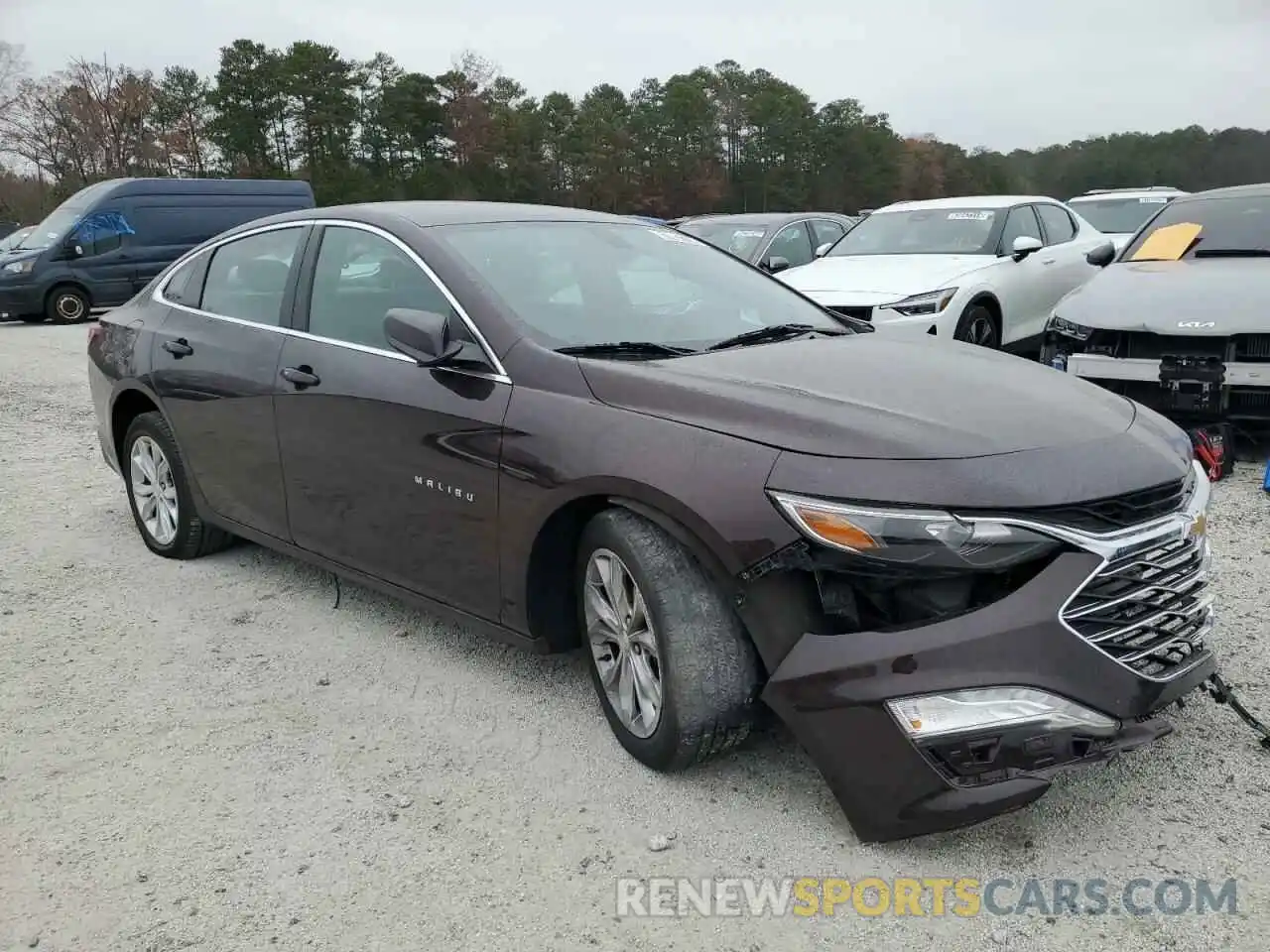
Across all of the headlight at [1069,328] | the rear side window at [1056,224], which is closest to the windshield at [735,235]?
the rear side window at [1056,224]

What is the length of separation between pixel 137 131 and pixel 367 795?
5119cm

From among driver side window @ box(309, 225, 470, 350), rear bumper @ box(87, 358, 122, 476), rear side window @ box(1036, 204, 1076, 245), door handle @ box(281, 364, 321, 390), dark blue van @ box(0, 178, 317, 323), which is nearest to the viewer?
driver side window @ box(309, 225, 470, 350)

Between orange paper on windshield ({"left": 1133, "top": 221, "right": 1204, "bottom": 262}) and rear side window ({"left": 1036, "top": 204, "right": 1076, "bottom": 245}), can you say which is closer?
orange paper on windshield ({"left": 1133, "top": 221, "right": 1204, "bottom": 262})

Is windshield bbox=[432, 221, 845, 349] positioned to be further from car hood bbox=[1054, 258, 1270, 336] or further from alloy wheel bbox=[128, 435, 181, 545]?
car hood bbox=[1054, 258, 1270, 336]

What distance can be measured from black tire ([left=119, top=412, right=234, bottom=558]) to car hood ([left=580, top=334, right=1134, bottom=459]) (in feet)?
8.42

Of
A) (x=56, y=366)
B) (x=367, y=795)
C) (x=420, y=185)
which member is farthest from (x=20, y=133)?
(x=367, y=795)

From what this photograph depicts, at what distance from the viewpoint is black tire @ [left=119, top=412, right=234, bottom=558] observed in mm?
4840

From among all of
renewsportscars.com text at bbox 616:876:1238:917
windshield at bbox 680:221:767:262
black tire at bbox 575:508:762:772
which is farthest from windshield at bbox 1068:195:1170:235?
renewsportscars.com text at bbox 616:876:1238:917

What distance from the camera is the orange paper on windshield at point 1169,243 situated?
6.97m

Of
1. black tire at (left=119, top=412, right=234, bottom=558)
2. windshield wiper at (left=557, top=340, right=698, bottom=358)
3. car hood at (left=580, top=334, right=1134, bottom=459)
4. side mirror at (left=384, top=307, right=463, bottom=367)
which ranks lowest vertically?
black tire at (left=119, top=412, right=234, bottom=558)

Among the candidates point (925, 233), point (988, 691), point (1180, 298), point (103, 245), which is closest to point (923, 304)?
point (925, 233)

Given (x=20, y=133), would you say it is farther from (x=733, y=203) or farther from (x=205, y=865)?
(x=205, y=865)

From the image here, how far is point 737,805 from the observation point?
Answer: 285cm

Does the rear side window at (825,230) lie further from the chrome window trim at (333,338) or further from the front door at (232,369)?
the front door at (232,369)
